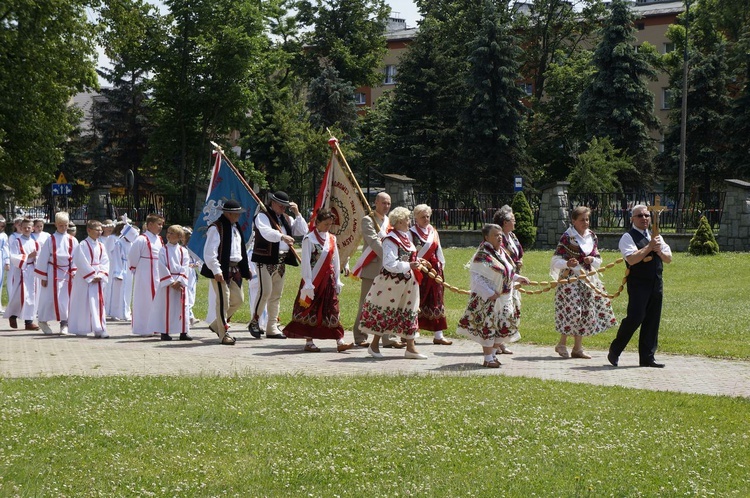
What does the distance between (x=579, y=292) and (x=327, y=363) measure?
317 centimetres

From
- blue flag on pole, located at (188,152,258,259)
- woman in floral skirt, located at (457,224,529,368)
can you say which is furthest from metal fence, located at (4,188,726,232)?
woman in floral skirt, located at (457,224,529,368)

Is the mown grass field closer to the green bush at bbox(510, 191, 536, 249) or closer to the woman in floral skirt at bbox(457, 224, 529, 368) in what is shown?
the woman in floral skirt at bbox(457, 224, 529, 368)

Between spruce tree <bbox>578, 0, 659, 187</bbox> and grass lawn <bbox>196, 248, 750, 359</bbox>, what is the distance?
1987 cm

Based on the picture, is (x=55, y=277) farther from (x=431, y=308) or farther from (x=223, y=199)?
(x=431, y=308)

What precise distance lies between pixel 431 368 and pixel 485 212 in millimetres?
24581

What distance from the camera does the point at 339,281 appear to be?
46.1 ft

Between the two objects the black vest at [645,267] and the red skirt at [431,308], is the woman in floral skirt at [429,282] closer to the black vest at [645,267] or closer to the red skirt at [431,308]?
the red skirt at [431,308]

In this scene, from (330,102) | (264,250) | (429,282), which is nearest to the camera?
(429,282)

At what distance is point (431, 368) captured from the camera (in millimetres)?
12273

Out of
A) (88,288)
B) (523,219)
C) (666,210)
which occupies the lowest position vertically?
(88,288)

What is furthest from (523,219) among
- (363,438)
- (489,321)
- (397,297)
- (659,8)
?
(659,8)

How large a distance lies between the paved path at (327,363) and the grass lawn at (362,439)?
1.19 m

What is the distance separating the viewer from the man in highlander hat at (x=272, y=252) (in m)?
15.2

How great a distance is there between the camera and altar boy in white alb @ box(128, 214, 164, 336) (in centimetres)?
1619
